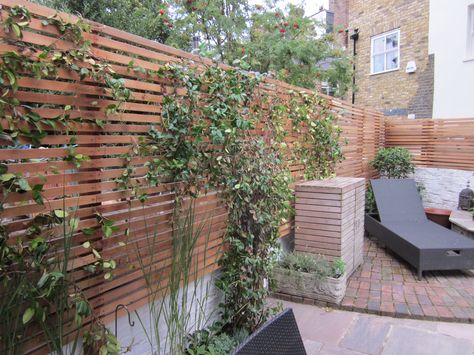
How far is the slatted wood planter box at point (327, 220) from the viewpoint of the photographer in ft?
11.9

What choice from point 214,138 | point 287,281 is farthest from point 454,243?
point 214,138

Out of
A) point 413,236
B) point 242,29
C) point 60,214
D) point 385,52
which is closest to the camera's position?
point 60,214

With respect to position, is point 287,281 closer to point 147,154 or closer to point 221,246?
point 221,246

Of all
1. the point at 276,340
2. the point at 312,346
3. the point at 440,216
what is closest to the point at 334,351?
the point at 312,346

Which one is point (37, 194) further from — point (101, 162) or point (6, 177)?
point (101, 162)

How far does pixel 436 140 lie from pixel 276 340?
7836 millimetres

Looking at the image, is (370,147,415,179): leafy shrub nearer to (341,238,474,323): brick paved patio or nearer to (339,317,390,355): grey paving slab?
(341,238,474,323): brick paved patio

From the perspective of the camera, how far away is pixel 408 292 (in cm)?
359

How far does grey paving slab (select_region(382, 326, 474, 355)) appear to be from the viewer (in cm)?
260

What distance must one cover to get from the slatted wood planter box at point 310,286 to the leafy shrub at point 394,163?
4555 mm

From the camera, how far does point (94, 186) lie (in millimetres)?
1807

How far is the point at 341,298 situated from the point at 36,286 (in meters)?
2.79

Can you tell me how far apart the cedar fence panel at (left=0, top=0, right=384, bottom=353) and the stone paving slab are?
4.18 feet

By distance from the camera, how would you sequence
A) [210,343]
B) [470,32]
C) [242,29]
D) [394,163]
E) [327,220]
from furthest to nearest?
1. [470,32]
2. [394,163]
3. [242,29]
4. [327,220]
5. [210,343]
